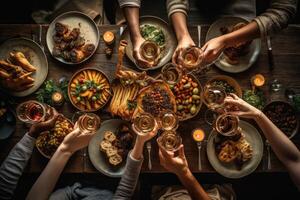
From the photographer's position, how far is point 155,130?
2.79 m

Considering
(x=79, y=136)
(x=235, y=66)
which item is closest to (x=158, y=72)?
(x=235, y=66)

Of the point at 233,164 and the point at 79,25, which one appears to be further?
the point at 79,25

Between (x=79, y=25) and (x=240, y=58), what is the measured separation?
1.52 metres

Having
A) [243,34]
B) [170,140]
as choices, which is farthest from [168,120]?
[243,34]

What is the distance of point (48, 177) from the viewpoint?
2754 mm

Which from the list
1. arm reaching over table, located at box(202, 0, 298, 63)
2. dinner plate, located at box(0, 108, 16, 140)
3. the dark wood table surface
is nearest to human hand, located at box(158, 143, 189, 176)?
the dark wood table surface

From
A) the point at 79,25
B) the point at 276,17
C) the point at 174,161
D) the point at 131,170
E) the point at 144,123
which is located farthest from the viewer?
the point at 79,25

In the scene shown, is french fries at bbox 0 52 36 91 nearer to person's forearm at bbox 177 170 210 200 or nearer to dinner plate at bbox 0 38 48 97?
dinner plate at bbox 0 38 48 97

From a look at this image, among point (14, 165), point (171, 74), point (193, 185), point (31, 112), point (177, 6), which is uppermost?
point (177, 6)

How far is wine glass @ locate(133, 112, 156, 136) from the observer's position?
2826mm

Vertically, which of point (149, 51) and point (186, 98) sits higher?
point (149, 51)

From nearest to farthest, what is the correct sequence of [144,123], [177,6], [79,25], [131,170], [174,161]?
[174,161], [131,170], [144,123], [177,6], [79,25]

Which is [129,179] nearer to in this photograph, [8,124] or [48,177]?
[48,177]

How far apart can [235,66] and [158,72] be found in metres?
0.70
